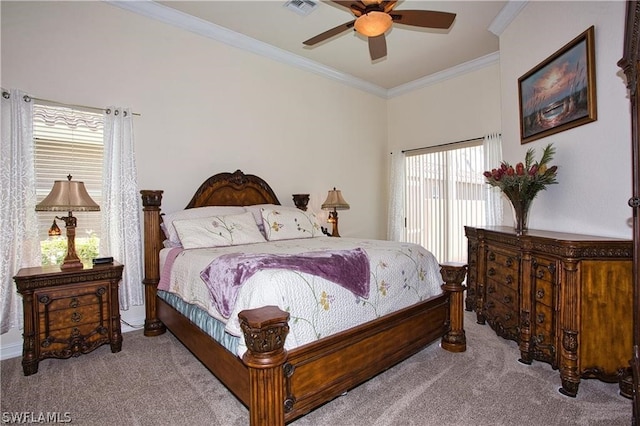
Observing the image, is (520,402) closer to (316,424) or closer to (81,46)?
(316,424)

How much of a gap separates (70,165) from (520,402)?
377 cm

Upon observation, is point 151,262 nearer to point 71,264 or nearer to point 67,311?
point 71,264

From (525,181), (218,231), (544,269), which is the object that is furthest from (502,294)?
(218,231)

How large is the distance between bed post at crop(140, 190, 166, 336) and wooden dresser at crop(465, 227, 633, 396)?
3014 millimetres

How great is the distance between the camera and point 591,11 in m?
2.32

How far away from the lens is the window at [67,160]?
8.73 ft

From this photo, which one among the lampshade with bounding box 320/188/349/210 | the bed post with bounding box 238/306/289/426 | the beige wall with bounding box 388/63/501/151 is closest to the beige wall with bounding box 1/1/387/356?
the lampshade with bounding box 320/188/349/210

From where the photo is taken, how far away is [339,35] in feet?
12.0

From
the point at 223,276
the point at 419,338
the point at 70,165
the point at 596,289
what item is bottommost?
the point at 419,338

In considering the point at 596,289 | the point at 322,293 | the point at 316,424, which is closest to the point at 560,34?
the point at 596,289

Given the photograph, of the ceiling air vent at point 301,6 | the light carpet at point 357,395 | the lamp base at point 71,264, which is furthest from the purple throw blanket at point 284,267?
the ceiling air vent at point 301,6

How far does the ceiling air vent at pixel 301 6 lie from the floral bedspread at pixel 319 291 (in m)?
2.37

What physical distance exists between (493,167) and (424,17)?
2.34 meters

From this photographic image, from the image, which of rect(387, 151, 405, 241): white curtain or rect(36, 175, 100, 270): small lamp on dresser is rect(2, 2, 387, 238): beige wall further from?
rect(36, 175, 100, 270): small lamp on dresser
